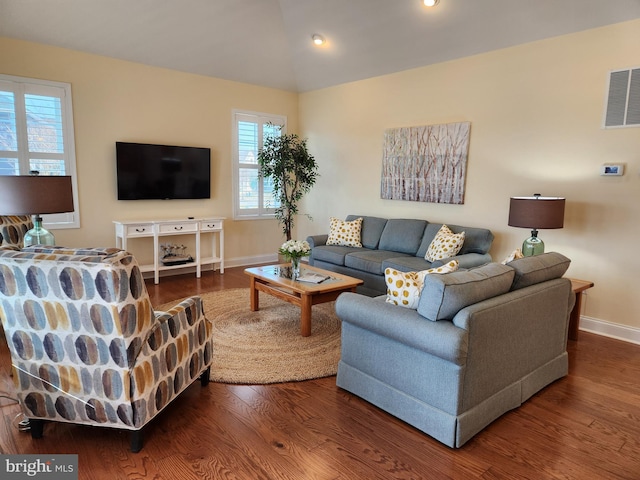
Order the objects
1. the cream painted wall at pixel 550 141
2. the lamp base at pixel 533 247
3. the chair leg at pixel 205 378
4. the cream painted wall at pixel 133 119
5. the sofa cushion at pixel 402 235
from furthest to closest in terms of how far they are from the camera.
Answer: the sofa cushion at pixel 402 235 < the cream painted wall at pixel 133 119 < the lamp base at pixel 533 247 < the cream painted wall at pixel 550 141 < the chair leg at pixel 205 378

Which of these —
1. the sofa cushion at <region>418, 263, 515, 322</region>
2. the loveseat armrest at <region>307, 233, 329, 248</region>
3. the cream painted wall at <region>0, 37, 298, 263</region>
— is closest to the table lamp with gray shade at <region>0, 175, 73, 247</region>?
the cream painted wall at <region>0, 37, 298, 263</region>

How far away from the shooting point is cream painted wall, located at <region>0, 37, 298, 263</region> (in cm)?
479

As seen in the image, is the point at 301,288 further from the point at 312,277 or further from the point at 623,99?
the point at 623,99

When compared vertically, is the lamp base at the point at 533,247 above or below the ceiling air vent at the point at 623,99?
below

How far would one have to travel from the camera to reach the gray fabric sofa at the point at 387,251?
442 cm

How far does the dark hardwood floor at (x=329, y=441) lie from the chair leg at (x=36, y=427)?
0.10 feet

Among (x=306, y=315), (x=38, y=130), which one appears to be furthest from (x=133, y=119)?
(x=306, y=315)

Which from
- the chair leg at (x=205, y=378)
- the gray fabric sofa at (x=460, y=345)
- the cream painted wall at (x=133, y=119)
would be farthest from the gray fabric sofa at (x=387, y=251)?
the chair leg at (x=205, y=378)

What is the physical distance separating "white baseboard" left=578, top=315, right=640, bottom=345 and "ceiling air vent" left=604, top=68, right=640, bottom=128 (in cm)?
180

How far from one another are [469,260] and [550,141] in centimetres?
142

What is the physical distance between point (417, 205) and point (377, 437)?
3563 mm

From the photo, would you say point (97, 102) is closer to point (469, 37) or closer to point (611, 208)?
point (469, 37)

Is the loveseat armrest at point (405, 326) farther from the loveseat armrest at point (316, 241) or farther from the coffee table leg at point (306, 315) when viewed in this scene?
the loveseat armrest at point (316, 241)

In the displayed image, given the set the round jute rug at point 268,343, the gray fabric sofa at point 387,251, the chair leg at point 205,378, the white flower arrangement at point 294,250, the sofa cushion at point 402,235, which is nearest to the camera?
the chair leg at point 205,378
